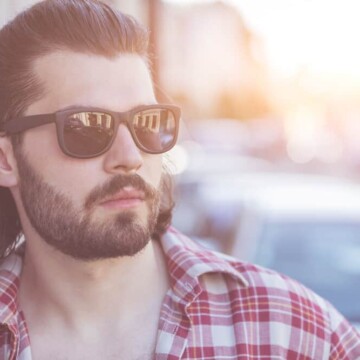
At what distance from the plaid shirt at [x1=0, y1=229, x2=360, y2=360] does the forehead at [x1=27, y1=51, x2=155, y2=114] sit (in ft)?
1.93

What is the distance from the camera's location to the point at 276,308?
7.91 feet

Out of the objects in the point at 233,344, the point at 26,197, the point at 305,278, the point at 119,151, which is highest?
the point at 119,151

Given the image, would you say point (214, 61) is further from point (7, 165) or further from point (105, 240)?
point (105, 240)

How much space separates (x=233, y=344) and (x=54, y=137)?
879 mm

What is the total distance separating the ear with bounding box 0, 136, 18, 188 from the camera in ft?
8.58

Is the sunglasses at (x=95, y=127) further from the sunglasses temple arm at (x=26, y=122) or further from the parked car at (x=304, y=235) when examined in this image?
the parked car at (x=304, y=235)

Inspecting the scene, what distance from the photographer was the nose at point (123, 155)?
238 centimetres

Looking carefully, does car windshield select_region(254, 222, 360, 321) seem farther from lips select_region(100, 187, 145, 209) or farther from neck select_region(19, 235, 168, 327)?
lips select_region(100, 187, 145, 209)

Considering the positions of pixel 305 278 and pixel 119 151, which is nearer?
pixel 119 151

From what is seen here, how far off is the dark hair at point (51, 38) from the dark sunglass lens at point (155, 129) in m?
0.25

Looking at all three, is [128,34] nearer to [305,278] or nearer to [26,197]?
[26,197]

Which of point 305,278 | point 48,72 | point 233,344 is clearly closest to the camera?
point 233,344

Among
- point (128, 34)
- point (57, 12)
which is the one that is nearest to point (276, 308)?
point (128, 34)

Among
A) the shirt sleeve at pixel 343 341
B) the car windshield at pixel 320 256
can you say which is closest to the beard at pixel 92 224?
Result: the shirt sleeve at pixel 343 341
